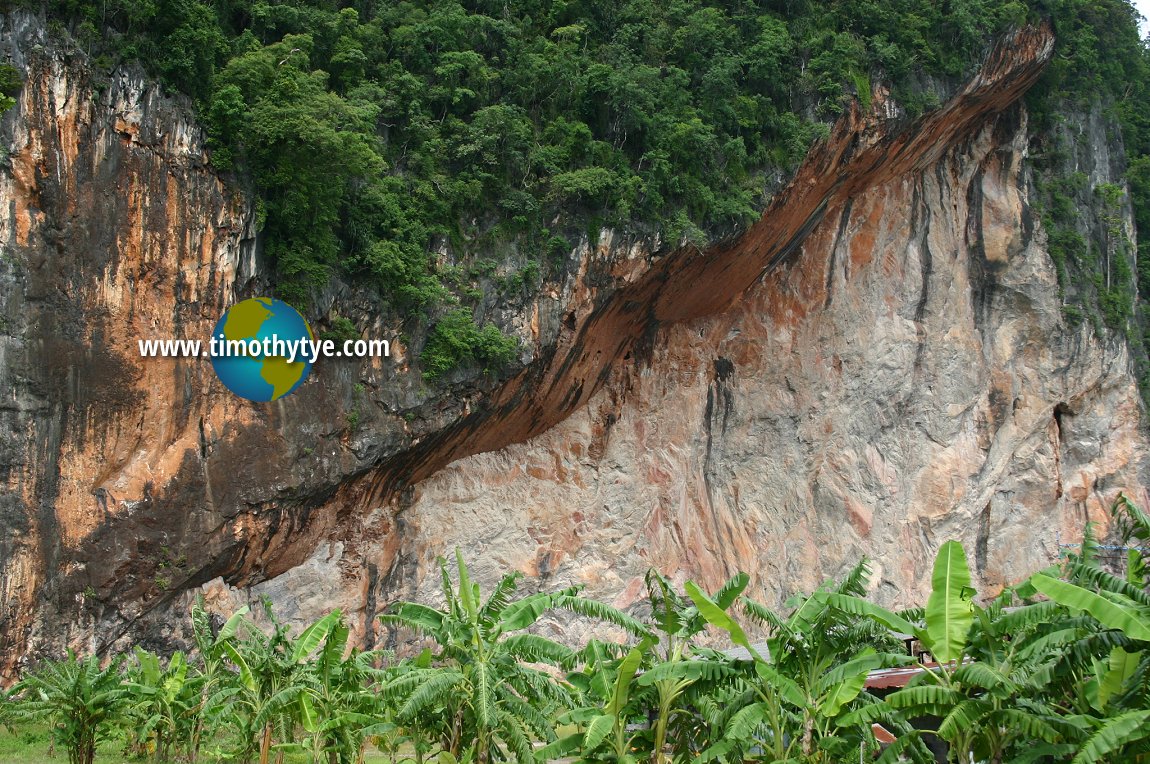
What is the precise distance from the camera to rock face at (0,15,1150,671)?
15820 mm

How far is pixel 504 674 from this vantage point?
10.3m

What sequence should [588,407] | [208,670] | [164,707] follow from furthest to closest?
[588,407]
[164,707]
[208,670]

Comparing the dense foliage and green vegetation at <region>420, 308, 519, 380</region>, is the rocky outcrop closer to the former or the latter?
the dense foliage

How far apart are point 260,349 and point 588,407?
7.70m

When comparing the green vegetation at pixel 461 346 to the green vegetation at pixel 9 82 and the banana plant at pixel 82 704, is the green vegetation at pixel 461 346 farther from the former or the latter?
the banana plant at pixel 82 704

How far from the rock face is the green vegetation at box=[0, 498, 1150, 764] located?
13.6ft

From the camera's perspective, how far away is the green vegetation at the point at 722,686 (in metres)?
8.21

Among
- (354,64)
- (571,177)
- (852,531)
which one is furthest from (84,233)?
(852,531)

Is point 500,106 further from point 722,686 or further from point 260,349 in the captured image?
point 722,686

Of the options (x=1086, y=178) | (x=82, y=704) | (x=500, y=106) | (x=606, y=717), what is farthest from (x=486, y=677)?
(x=1086, y=178)

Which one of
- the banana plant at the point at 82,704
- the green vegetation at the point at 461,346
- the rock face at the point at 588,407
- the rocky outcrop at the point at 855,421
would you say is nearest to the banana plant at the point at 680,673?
the banana plant at the point at 82,704

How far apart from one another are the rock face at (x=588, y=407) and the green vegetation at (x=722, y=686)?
4.14 meters

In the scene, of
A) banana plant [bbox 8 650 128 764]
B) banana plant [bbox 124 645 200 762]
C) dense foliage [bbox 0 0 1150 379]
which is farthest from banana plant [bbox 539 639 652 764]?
dense foliage [bbox 0 0 1150 379]

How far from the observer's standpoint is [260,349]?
17.6 meters
